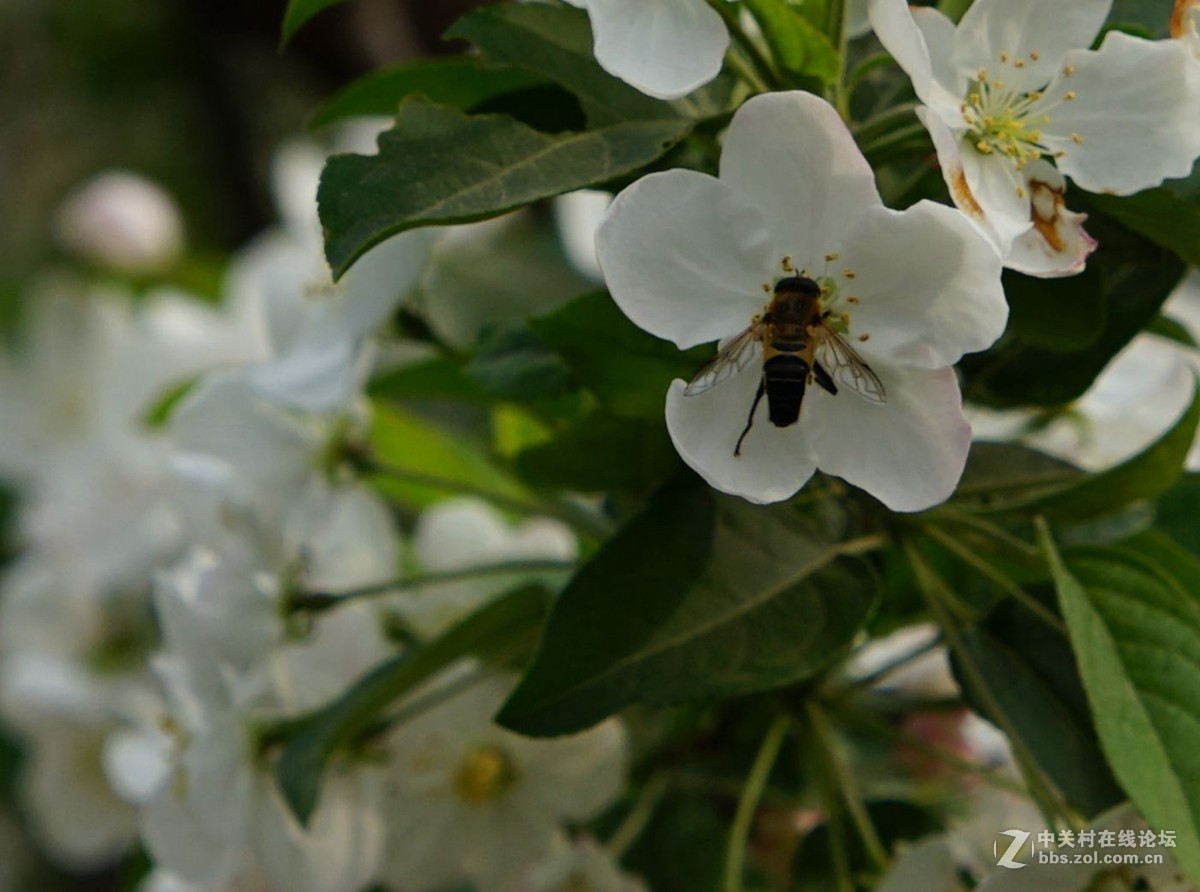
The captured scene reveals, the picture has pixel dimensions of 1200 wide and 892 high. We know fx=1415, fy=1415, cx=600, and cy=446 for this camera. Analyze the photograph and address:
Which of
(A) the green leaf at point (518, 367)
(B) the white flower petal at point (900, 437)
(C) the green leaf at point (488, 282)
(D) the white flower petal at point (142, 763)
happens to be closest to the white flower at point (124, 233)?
(C) the green leaf at point (488, 282)

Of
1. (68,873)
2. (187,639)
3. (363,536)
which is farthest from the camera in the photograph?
(68,873)

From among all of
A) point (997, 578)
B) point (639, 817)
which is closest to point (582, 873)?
point (639, 817)

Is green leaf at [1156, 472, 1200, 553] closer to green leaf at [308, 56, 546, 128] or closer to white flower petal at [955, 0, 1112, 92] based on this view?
white flower petal at [955, 0, 1112, 92]

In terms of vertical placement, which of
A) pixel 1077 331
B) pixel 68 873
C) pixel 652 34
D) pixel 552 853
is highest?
pixel 652 34

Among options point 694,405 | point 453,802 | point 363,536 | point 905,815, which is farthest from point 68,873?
point 694,405

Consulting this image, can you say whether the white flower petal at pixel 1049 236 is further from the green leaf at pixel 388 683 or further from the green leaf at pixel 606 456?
the green leaf at pixel 388 683

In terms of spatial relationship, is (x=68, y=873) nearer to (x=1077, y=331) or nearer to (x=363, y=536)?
(x=363, y=536)

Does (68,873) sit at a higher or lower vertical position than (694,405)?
lower

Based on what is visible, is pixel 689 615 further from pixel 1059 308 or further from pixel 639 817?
pixel 639 817
